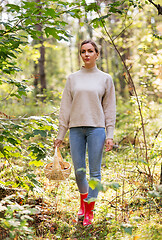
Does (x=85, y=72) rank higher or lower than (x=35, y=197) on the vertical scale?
higher

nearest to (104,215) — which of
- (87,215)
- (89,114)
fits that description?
(87,215)

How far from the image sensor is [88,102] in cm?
303

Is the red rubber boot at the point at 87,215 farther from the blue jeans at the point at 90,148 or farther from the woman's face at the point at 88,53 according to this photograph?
the woman's face at the point at 88,53

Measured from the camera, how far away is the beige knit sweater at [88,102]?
3021 millimetres

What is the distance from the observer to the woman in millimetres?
3023

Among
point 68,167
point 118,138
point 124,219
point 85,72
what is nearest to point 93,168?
point 68,167

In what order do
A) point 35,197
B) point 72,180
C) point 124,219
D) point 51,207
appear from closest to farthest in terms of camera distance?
point 124,219
point 51,207
point 35,197
point 72,180

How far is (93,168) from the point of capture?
306cm

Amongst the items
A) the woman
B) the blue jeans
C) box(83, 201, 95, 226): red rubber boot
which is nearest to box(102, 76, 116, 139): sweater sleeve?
the woman

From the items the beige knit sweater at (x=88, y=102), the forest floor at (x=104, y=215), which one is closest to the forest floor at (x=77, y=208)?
the forest floor at (x=104, y=215)

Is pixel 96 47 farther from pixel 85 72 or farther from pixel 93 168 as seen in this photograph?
pixel 93 168

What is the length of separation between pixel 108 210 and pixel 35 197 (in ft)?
3.82

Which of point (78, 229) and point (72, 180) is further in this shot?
point (72, 180)

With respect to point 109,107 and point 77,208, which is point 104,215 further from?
point 109,107
